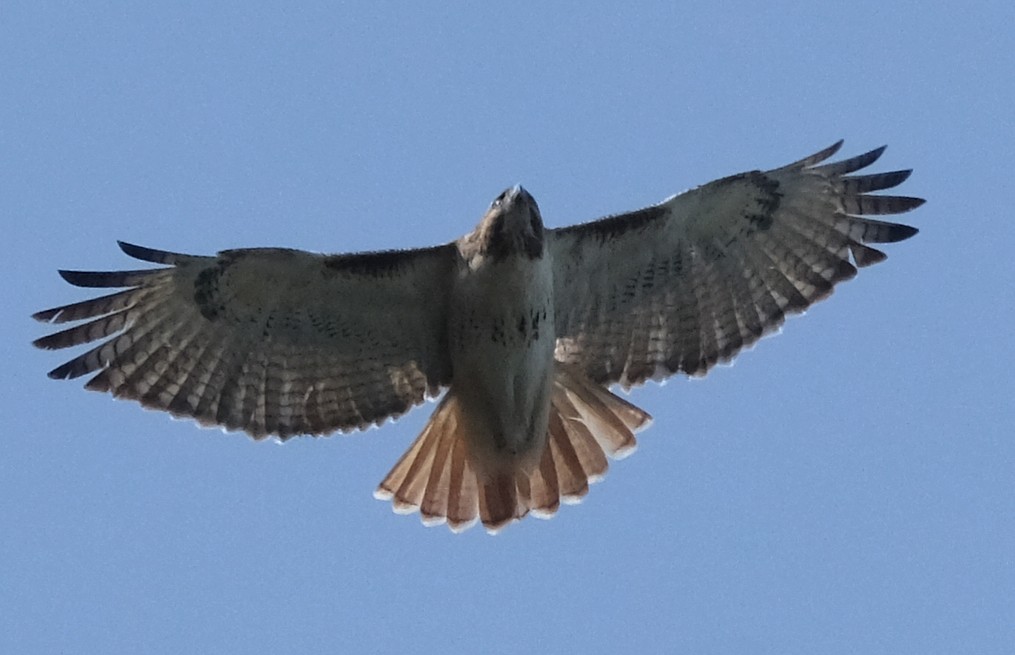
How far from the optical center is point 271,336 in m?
12.4

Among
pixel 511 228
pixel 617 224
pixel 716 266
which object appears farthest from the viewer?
pixel 716 266

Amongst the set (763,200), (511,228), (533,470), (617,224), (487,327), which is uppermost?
(763,200)

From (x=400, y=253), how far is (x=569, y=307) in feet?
4.08

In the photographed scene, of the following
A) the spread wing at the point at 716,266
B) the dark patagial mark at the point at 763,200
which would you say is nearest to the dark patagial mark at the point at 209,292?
the spread wing at the point at 716,266

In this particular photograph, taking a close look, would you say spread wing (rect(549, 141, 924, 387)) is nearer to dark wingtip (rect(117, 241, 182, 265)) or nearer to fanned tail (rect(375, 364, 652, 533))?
fanned tail (rect(375, 364, 652, 533))

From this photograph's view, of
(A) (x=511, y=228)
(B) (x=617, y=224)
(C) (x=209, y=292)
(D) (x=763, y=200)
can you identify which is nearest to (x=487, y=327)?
(A) (x=511, y=228)

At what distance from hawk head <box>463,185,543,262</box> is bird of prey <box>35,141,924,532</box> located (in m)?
0.07

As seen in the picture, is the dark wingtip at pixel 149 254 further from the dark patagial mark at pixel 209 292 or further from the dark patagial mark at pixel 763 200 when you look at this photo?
the dark patagial mark at pixel 763 200

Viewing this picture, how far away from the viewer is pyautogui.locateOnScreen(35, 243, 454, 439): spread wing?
12.0 metres

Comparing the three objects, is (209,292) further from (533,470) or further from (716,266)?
(716,266)

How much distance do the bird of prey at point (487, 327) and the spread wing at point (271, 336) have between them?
0.01 meters

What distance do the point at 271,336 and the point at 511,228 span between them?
185cm

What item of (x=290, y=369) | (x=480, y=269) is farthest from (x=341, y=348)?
(x=480, y=269)

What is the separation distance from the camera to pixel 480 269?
11.6 m
